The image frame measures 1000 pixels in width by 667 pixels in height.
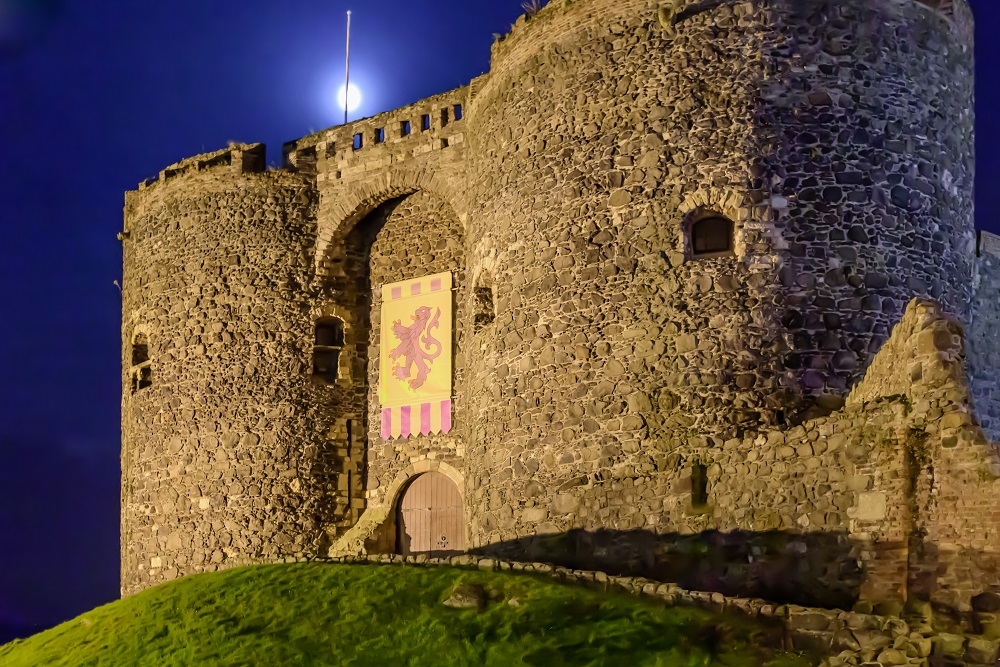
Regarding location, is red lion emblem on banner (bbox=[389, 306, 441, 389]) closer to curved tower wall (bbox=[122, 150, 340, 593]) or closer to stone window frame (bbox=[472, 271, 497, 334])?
curved tower wall (bbox=[122, 150, 340, 593])

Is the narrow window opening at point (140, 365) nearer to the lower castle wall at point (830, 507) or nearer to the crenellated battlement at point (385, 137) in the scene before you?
the crenellated battlement at point (385, 137)

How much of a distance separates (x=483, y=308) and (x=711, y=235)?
3880mm

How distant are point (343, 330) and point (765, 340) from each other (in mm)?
9085

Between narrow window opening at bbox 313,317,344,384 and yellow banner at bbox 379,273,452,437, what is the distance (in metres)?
0.76

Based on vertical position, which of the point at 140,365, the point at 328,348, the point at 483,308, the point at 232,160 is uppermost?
the point at 232,160

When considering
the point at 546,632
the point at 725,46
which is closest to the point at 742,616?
the point at 546,632

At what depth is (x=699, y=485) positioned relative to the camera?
53.2 feet

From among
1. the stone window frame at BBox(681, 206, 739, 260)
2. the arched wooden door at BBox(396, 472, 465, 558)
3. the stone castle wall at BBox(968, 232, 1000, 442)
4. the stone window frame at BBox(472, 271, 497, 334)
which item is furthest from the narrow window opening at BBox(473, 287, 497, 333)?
the stone castle wall at BBox(968, 232, 1000, 442)

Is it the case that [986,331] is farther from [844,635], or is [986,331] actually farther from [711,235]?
[844,635]

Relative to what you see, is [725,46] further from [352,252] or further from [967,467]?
[352,252]

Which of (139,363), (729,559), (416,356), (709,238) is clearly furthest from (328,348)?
(729,559)

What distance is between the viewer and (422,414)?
22516mm

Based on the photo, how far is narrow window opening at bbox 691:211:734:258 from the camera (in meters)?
17.0

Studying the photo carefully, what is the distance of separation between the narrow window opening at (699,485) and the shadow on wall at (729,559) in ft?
1.31
